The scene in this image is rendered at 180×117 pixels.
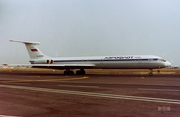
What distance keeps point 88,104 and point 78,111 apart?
1.32 meters

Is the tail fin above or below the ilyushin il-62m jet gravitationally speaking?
above

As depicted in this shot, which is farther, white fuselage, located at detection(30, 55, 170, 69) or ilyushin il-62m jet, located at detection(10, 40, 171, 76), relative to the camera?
ilyushin il-62m jet, located at detection(10, 40, 171, 76)

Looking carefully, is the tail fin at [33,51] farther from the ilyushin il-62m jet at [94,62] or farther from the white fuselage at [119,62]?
the white fuselage at [119,62]

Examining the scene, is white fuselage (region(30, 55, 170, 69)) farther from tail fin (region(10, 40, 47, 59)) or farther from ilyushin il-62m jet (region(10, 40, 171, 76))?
tail fin (region(10, 40, 47, 59))

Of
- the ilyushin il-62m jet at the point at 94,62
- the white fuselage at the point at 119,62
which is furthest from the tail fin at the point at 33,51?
the white fuselage at the point at 119,62

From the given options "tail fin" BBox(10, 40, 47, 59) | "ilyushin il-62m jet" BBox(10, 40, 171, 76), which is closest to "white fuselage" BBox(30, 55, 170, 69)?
"ilyushin il-62m jet" BBox(10, 40, 171, 76)

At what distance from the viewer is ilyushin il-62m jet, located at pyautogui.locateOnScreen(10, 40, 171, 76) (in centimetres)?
3466

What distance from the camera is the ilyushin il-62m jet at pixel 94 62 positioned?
34.7 metres

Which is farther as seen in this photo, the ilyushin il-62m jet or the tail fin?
the tail fin

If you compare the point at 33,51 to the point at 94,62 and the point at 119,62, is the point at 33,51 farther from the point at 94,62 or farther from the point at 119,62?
the point at 119,62

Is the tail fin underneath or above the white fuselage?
above

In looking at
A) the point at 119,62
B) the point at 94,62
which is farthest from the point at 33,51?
the point at 119,62

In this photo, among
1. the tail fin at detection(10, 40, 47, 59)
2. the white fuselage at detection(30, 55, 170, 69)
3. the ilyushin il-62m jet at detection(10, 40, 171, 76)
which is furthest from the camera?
the tail fin at detection(10, 40, 47, 59)

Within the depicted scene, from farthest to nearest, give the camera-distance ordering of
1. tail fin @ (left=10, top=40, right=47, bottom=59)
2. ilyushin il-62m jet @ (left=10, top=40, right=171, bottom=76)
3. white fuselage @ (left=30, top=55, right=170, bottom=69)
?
tail fin @ (left=10, top=40, right=47, bottom=59) → ilyushin il-62m jet @ (left=10, top=40, right=171, bottom=76) → white fuselage @ (left=30, top=55, right=170, bottom=69)
